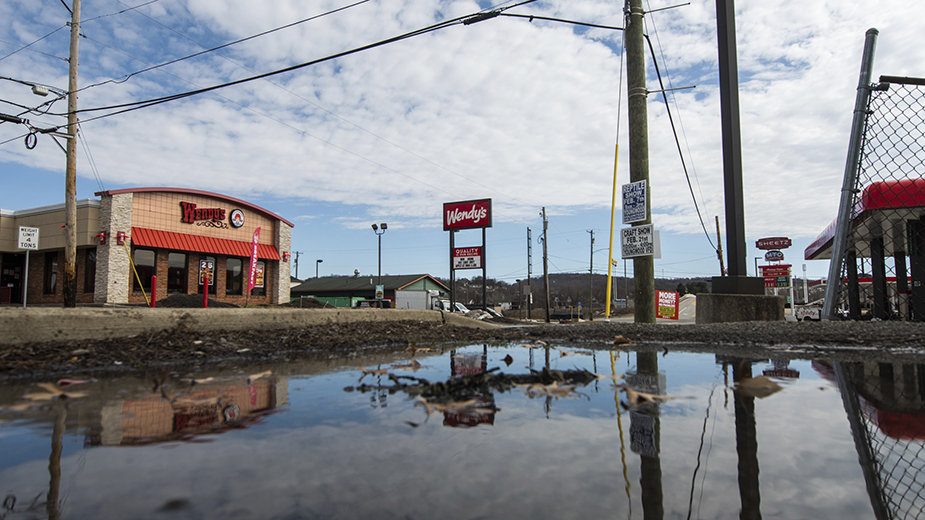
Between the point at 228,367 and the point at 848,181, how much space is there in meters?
8.54

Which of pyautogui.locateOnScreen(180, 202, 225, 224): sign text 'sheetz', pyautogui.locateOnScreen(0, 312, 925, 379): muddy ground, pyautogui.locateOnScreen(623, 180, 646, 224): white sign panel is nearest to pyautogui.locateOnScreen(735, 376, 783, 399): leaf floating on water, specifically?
pyautogui.locateOnScreen(0, 312, 925, 379): muddy ground

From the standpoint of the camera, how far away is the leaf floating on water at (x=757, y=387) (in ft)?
8.87

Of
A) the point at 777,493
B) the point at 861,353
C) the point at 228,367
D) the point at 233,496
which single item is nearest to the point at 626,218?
the point at 861,353

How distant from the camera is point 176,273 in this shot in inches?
1131

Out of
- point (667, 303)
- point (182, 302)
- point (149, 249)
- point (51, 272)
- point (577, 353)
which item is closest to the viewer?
point (577, 353)

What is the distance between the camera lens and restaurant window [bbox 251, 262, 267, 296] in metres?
32.2

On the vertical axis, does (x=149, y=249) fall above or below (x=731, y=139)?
below

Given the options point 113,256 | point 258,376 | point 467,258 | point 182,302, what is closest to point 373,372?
point 258,376

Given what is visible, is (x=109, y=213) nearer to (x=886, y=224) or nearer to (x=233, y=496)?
(x=233, y=496)

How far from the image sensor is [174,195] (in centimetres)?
2814

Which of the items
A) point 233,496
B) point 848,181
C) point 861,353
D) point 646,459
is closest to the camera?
point 233,496

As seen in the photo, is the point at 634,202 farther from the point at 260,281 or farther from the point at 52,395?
the point at 260,281

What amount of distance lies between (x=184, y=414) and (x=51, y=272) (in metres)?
35.1

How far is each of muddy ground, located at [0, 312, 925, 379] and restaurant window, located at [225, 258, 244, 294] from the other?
2790cm
